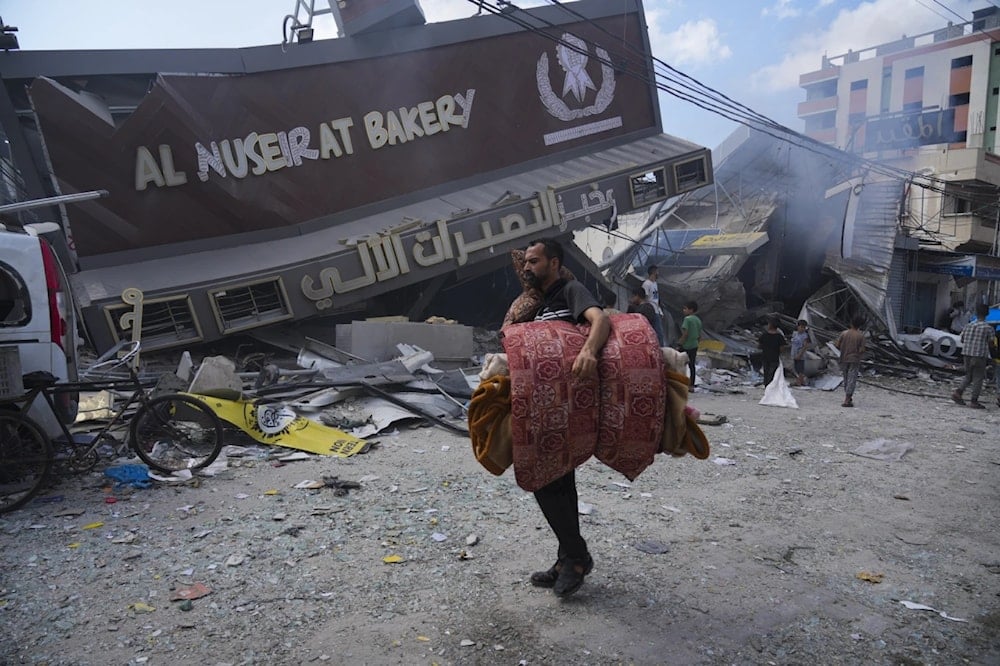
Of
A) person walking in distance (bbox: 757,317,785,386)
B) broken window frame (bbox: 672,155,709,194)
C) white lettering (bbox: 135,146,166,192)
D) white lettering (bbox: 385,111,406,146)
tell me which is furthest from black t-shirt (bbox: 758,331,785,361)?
white lettering (bbox: 135,146,166,192)

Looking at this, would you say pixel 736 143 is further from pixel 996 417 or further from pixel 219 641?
pixel 219 641

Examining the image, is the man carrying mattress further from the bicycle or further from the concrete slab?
the concrete slab

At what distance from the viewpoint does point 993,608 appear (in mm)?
3293

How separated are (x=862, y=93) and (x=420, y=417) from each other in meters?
54.9

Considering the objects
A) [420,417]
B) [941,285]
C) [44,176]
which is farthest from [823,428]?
[941,285]

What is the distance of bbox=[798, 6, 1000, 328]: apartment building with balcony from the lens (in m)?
21.5

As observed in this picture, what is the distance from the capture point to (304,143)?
1145 centimetres

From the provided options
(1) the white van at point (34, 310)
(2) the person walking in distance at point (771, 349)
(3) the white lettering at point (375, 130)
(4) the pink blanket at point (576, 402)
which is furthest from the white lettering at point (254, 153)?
(4) the pink blanket at point (576, 402)

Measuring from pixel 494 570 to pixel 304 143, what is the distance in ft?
31.6

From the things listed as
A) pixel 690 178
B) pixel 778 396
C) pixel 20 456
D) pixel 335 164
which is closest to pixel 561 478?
pixel 20 456

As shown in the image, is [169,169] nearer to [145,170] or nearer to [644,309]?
[145,170]

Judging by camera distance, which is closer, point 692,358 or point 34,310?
point 34,310

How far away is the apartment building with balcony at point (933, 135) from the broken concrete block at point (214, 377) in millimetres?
15572

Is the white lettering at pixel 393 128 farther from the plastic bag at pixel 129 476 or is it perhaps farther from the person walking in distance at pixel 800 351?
the plastic bag at pixel 129 476
